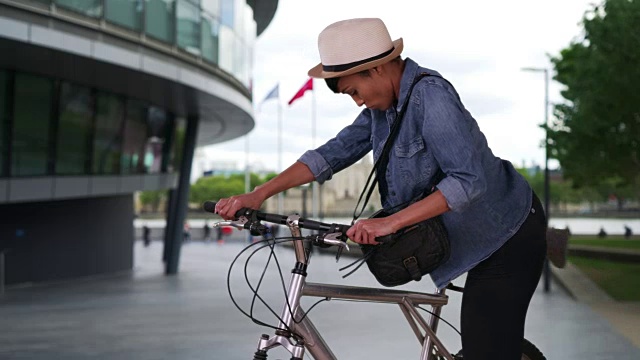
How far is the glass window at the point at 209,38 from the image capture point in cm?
2828

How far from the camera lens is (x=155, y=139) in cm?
3575

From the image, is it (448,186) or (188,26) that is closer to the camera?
(448,186)

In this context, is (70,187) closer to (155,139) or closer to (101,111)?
(101,111)

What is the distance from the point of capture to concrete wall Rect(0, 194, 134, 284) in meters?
30.4

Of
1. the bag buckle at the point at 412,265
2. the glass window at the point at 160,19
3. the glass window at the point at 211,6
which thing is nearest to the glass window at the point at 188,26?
the glass window at the point at 160,19

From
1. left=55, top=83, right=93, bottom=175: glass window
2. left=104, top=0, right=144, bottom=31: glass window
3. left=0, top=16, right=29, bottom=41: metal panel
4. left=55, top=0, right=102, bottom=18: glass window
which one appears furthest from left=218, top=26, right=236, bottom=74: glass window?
left=0, top=16, right=29, bottom=41: metal panel

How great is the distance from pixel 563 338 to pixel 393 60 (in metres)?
10.2

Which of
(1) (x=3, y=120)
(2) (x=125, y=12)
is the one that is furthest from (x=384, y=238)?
(1) (x=3, y=120)

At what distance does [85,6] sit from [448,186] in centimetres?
1908

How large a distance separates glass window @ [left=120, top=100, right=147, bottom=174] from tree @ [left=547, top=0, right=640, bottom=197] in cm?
1241

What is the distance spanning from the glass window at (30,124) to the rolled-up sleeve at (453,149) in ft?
73.5

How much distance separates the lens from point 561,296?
893 inches

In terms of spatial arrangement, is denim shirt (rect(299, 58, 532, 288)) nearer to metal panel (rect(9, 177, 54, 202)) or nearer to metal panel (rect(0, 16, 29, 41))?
metal panel (rect(0, 16, 29, 41))

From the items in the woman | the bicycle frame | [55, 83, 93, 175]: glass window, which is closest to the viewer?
the woman
